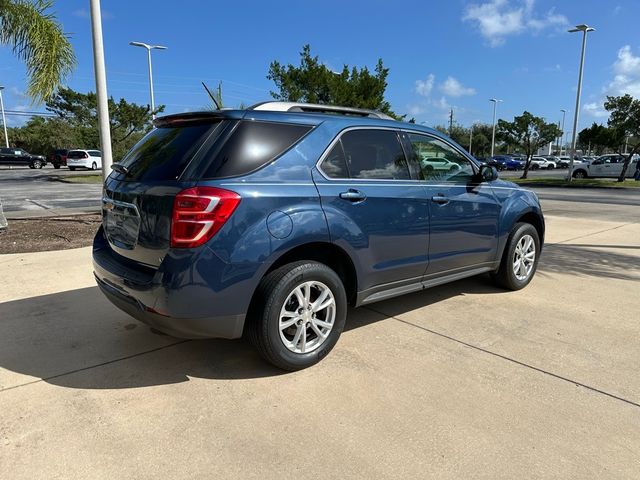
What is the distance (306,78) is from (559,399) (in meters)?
19.7

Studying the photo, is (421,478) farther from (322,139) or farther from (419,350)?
(322,139)

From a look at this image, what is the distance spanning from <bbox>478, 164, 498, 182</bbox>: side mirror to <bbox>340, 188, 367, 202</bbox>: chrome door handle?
1678 mm

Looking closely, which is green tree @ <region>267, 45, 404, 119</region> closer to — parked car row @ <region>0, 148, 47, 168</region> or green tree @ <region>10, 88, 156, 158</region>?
green tree @ <region>10, 88, 156, 158</region>

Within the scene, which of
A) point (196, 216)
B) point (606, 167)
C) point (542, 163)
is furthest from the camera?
point (542, 163)

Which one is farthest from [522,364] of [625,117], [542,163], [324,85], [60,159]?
[542,163]

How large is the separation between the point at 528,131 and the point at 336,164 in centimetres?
2931

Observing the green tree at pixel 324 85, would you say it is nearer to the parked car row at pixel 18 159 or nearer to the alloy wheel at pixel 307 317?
the alloy wheel at pixel 307 317

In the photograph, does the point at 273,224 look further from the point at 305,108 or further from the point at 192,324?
the point at 305,108

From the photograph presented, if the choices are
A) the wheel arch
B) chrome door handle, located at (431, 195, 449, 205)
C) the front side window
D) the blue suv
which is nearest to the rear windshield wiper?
the blue suv

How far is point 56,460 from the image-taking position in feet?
7.97

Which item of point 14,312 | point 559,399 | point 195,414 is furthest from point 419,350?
point 14,312

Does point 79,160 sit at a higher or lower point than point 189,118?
lower

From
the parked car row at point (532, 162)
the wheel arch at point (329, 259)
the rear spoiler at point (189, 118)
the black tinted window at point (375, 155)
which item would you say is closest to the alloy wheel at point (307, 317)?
the wheel arch at point (329, 259)

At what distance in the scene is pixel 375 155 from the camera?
12.6ft
